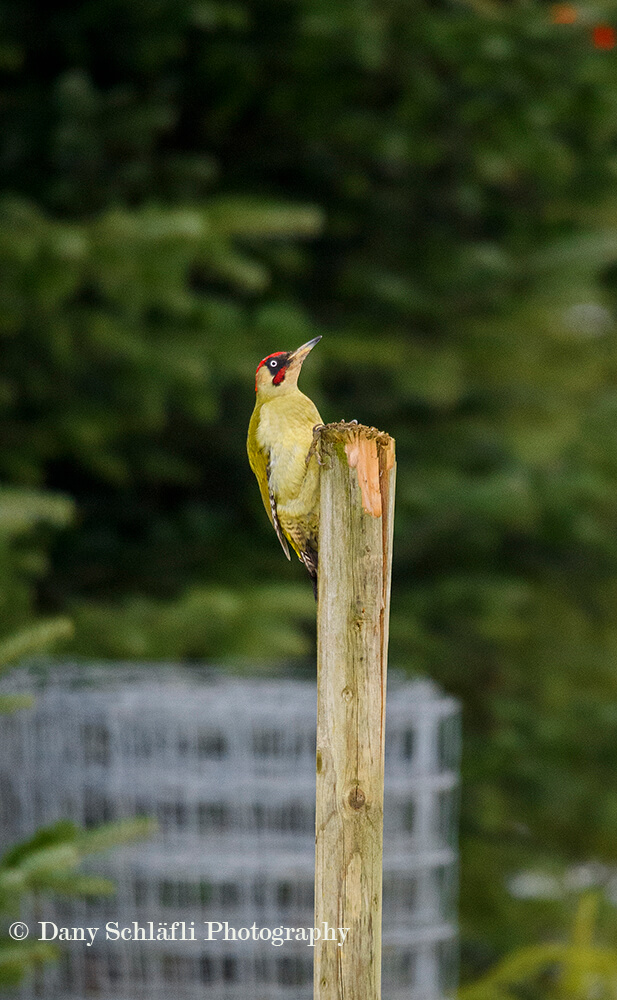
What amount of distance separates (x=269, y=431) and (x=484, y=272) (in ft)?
10.8

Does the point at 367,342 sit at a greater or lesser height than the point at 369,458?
greater

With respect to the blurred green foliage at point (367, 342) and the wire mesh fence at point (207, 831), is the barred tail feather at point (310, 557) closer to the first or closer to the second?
the wire mesh fence at point (207, 831)

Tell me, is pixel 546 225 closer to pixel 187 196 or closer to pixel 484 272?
pixel 484 272

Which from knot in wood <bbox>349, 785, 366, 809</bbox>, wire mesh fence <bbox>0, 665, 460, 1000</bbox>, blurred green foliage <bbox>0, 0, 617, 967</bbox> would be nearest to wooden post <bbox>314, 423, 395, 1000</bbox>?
knot in wood <bbox>349, 785, 366, 809</bbox>

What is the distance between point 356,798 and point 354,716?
11 cm

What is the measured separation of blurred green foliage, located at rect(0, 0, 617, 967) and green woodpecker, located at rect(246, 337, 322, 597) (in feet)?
4.80

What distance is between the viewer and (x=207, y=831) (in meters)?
3.00

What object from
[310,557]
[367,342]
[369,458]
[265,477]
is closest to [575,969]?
[367,342]

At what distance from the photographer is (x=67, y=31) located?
430 centimetres

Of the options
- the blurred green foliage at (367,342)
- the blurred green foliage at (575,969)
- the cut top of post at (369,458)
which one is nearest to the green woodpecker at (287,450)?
the cut top of post at (369,458)

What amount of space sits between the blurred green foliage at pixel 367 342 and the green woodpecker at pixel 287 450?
1.46 meters

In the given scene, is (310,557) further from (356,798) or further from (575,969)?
(575,969)

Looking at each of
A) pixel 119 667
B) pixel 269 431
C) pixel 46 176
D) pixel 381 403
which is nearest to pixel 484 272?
pixel 381 403

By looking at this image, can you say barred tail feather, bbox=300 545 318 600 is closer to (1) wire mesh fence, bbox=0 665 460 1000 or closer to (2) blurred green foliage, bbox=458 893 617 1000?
(1) wire mesh fence, bbox=0 665 460 1000
